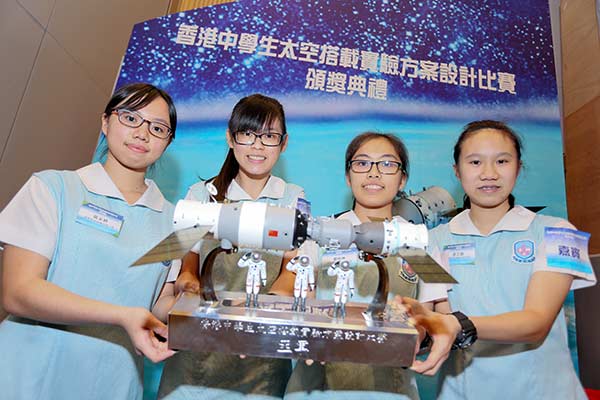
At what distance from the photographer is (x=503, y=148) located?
1.60m

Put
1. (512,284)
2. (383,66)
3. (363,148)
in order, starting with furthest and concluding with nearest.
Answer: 1. (383,66)
2. (363,148)
3. (512,284)

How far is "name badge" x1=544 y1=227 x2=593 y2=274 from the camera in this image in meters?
1.40

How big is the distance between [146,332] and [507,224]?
1.29 meters

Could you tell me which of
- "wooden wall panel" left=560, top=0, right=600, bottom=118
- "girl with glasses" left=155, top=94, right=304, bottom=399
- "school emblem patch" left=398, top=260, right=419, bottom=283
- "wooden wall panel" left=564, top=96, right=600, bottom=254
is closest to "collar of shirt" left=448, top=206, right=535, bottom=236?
"school emblem patch" left=398, top=260, right=419, bottom=283

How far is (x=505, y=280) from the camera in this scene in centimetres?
153

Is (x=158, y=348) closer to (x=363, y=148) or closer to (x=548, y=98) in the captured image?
(x=363, y=148)

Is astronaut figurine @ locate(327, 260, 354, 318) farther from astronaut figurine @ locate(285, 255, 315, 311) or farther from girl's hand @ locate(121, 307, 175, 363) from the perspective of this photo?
girl's hand @ locate(121, 307, 175, 363)

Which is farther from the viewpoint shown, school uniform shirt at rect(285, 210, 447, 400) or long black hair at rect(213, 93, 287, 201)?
long black hair at rect(213, 93, 287, 201)

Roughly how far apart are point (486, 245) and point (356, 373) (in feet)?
2.26

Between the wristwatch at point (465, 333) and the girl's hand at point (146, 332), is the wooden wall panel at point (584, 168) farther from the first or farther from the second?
the girl's hand at point (146, 332)

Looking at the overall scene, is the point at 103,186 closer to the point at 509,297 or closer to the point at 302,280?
the point at 302,280

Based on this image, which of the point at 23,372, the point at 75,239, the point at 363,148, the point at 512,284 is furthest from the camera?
the point at 363,148

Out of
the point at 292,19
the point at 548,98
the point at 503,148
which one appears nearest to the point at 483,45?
the point at 548,98

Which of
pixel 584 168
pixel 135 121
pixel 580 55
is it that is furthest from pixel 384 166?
pixel 580 55
